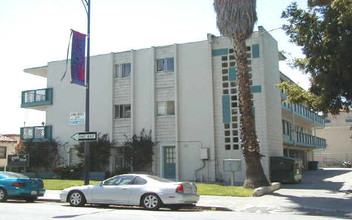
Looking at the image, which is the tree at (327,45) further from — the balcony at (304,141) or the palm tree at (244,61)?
the balcony at (304,141)

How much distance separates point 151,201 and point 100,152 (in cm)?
1558

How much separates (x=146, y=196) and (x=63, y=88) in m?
19.8

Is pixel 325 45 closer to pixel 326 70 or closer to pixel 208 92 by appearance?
pixel 326 70

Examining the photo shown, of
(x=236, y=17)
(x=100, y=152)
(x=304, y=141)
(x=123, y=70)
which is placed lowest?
(x=100, y=152)

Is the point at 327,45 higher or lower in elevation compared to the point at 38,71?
lower

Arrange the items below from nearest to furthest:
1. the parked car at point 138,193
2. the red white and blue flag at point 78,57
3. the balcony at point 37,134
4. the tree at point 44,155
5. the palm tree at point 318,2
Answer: the parked car at point 138,193 → the palm tree at point 318,2 → the red white and blue flag at point 78,57 → the tree at point 44,155 → the balcony at point 37,134

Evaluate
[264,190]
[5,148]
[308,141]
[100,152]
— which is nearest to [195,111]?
[100,152]

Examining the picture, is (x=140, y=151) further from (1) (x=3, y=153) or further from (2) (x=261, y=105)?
(1) (x=3, y=153)

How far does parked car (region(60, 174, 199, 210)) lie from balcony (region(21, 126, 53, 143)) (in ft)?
56.5

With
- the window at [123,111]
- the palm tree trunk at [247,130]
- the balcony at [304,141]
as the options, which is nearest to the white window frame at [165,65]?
the window at [123,111]

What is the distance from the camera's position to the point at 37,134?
30.8m

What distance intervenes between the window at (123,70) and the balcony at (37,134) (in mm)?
6839

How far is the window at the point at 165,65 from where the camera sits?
27.6m

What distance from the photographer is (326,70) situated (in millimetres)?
17312
